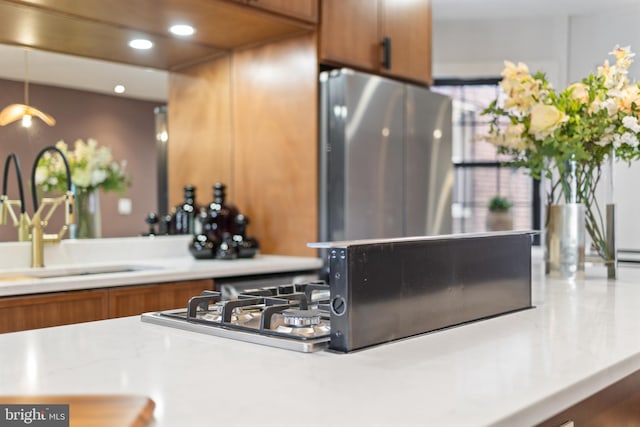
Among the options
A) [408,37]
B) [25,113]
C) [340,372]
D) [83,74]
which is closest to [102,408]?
[340,372]

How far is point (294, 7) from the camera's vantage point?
2.94m

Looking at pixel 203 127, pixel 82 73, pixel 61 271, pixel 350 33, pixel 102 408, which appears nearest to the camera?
pixel 102 408

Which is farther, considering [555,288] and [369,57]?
[369,57]

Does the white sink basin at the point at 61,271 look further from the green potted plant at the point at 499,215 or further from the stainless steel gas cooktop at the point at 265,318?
the green potted plant at the point at 499,215

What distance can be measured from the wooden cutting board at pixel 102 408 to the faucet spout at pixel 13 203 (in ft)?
6.61

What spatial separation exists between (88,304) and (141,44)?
1.33m

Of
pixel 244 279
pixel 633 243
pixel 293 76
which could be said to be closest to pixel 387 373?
pixel 244 279

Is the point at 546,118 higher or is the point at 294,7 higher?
the point at 294,7

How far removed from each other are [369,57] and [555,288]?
1755mm

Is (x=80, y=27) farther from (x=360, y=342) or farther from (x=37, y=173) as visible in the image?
(x=360, y=342)

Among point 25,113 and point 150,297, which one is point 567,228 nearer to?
point 150,297

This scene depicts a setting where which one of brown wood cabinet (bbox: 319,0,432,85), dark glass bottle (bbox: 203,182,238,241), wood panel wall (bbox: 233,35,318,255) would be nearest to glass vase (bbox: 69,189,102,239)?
dark glass bottle (bbox: 203,182,238,241)

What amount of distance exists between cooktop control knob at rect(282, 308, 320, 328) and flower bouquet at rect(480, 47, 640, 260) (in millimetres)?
1171

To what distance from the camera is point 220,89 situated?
11.4 ft
